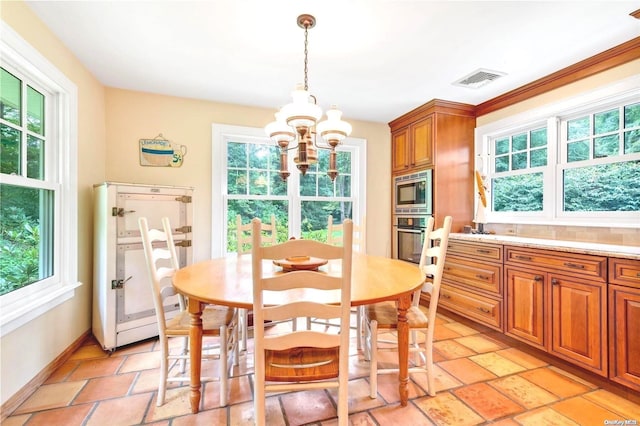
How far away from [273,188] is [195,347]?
7.67ft

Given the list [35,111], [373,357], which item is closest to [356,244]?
[373,357]

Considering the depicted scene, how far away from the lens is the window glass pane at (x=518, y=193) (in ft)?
9.77

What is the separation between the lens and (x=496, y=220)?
3.34 meters

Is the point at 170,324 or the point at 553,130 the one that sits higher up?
the point at 553,130

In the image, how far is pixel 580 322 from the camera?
2.02 m

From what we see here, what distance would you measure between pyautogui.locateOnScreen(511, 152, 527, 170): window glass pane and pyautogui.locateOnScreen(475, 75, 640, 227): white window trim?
27 cm

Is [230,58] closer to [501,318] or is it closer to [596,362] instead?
[501,318]

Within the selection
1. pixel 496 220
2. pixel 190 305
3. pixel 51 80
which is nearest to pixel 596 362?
pixel 496 220

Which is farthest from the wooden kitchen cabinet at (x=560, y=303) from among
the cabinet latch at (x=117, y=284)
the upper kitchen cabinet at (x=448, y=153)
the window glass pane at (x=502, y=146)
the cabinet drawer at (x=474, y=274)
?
the cabinet latch at (x=117, y=284)

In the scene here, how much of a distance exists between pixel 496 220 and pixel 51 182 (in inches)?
164

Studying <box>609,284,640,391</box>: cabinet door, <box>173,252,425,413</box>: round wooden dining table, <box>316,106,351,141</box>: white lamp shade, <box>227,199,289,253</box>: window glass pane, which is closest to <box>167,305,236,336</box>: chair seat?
<box>173,252,425,413</box>: round wooden dining table

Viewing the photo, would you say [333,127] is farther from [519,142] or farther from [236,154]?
[519,142]

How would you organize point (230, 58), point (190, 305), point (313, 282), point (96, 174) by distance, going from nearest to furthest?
point (313, 282), point (190, 305), point (230, 58), point (96, 174)

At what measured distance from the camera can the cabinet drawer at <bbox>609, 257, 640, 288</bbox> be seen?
1752 millimetres
